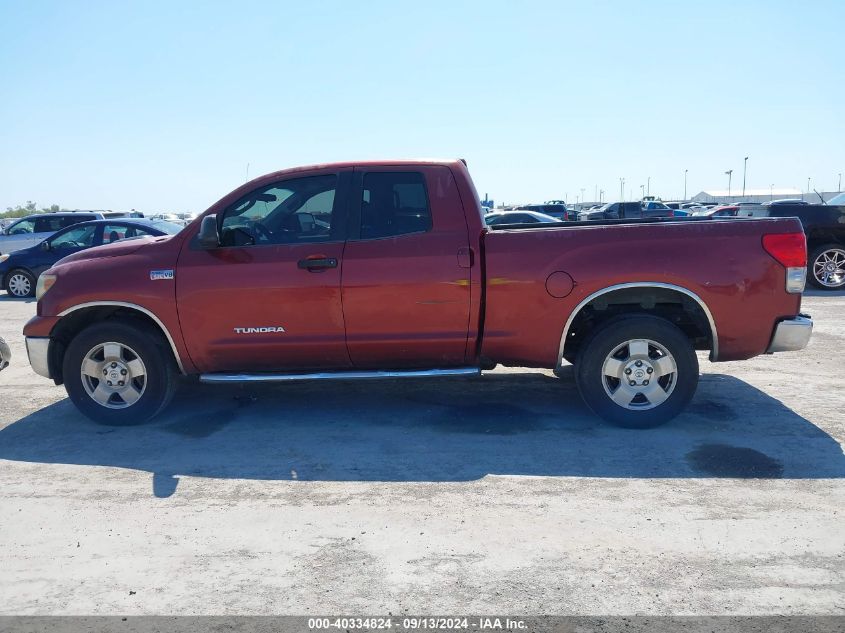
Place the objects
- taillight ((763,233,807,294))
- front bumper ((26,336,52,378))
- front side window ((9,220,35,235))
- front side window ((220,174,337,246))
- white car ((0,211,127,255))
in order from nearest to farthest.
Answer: taillight ((763,233,807,294))
front side window ((220,174,337,246))
front bumper ((26,336,52,378))
white car ((0,211,127,255))
front side window ((9,220,35,235))

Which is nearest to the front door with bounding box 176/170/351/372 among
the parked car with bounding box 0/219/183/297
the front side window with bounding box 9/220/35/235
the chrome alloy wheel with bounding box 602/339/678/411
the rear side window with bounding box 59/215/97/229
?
the chrome alloy wheel with bounding box 602/339/678/411

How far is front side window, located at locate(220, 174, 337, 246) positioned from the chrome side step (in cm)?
102

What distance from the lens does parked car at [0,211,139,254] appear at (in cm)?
1862

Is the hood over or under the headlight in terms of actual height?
over

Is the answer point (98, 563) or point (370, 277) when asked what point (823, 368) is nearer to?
point (370, 277)

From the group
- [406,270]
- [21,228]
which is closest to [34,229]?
[21,228]

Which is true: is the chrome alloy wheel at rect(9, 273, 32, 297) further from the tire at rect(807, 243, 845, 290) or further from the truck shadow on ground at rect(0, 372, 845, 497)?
the tire at rect(807, 243, 845, 290)

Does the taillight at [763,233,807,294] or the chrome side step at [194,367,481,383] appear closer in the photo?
the taillight at [763,233,807,294]

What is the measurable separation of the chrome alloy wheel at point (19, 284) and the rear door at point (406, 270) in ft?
40.6

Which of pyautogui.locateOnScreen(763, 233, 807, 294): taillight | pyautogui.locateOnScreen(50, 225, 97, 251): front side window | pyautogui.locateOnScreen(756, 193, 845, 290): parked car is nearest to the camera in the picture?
pyautogui.locateOnScreen(763, 233, 807, 294): taillight

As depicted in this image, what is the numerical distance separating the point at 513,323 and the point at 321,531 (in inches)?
87.4

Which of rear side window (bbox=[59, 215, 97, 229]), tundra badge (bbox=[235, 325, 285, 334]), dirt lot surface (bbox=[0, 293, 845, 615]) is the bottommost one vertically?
dirt lot surface (bbox=[0, 293, 845, 615])

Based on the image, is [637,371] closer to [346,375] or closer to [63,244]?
[346,375]

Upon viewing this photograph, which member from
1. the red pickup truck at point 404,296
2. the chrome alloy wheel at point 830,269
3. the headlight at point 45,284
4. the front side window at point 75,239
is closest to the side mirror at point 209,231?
the red pickup truck at point 404,296
